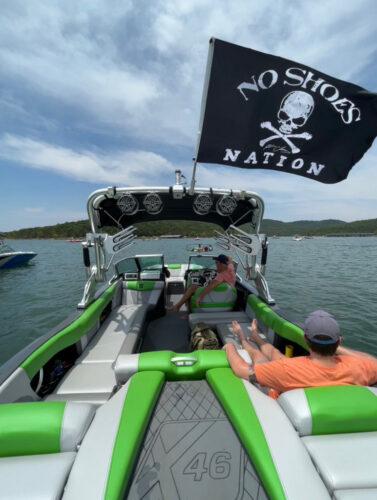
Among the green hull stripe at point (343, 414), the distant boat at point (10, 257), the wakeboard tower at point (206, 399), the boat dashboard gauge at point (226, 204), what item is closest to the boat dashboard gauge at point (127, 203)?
the wakeboard tower at point (206, 399)

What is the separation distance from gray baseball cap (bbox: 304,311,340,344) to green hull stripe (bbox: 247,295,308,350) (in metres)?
1.38

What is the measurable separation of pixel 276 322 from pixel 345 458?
88.5 inches

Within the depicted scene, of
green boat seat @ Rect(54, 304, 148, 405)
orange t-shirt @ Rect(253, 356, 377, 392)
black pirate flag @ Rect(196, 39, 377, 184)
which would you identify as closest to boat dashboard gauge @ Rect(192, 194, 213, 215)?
black pirate flag @ Rect(196, 39, 377, 184)

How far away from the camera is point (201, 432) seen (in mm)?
1320

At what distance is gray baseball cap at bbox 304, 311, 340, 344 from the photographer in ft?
4.92

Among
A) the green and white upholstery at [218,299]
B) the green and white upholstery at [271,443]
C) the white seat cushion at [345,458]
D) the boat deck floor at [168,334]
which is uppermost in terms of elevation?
the green and white upholstery at [271,443]

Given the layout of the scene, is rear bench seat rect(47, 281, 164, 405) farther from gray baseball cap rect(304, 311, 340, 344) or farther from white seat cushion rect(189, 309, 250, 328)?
gray baseball cap rect(304, 311, 340, 344)

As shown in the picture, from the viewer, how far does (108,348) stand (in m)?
3.28

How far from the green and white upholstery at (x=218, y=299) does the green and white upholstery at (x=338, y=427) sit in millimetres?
2947

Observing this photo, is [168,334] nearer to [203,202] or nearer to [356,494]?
[203,202]

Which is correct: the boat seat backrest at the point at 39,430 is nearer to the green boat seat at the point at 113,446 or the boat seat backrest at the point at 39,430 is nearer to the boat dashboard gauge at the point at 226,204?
the green boat seat at the point at 113,446

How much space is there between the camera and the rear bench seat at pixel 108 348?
2.47 m

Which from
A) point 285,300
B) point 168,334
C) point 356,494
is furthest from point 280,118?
point 285,300

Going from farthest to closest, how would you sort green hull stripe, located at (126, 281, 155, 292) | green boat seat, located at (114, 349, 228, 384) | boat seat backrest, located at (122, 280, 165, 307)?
green hull stripe, located at (126, 281, 155, 292)
boat seat backrest, located at (122, 280, 165, 307)
green boat seat, located at (114, 349, 228, 384)
